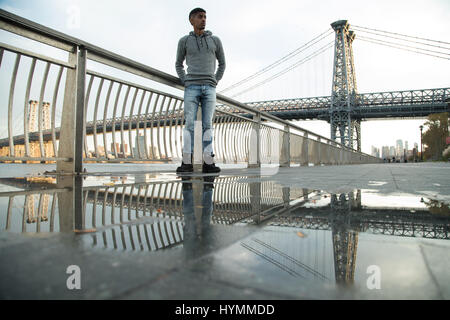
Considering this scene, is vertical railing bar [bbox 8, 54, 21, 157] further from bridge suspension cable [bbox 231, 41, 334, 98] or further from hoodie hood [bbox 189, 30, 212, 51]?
bridge suspension cable [bbox 231, 41, 334, 98]

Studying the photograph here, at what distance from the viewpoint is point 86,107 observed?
2.80 meters

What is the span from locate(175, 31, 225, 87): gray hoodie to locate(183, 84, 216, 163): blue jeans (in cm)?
10

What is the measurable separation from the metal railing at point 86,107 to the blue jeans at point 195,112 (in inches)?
16.7

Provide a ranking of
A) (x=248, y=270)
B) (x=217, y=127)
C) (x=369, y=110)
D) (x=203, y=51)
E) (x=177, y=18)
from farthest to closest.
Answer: (x=369, y=110) < (x=177, y=18) < (x=217, y=127) < (x=203, y=51) < (x=248, y=270)

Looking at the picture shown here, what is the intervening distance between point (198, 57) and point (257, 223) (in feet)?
9.41

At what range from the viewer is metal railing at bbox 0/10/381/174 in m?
2.25

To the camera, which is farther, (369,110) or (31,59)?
(369,110)

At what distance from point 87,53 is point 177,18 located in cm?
3180

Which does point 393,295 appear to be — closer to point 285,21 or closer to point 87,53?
point 87,53

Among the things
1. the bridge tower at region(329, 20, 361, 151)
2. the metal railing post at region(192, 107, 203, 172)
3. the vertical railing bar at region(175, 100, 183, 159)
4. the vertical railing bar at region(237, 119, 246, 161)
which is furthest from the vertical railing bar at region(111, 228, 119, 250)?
the bridge tower at region(329, 20, 361, 151)

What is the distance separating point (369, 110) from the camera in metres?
35.9

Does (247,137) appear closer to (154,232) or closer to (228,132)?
(228,132)

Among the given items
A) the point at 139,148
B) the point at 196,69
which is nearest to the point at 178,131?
the point at 139,148
